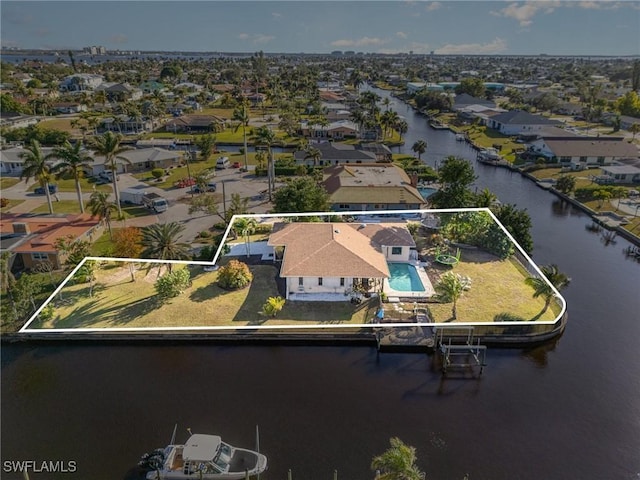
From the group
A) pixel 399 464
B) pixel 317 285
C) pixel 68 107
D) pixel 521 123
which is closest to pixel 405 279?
pixel 317 285

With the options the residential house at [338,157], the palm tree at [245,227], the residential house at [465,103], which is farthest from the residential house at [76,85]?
the palm tree at [245,227]

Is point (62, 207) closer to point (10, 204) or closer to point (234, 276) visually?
point (10, 204)

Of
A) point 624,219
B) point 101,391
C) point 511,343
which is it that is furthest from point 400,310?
point 624,219

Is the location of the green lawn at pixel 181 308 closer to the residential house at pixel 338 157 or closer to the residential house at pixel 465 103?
the residential house at pixel 338 157

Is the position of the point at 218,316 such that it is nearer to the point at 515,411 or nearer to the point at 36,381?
the point at 36,381

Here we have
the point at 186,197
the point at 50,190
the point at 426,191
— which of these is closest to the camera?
the point at 186,197

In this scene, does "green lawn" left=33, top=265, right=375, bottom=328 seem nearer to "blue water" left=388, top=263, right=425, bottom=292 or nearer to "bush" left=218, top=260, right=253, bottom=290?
"bush" left=218, top=260, right=253, bottom=290
